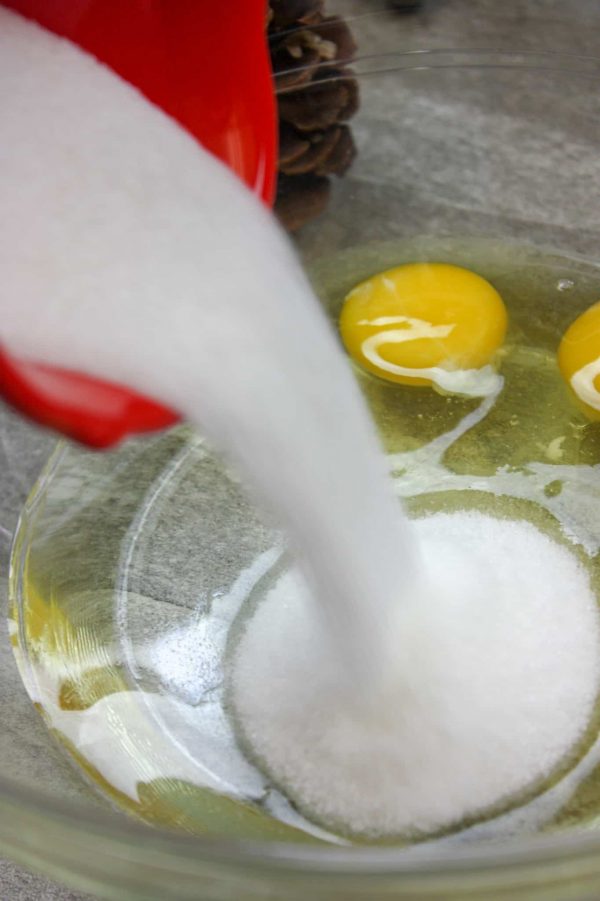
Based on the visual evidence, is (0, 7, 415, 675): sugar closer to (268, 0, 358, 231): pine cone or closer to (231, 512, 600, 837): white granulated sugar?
(231, 512, 600, 837): white granulated sugar

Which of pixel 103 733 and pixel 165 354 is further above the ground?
pixel 165 354

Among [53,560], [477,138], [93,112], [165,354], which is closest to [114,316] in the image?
[165,354]

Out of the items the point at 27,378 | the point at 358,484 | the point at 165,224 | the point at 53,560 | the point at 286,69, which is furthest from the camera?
the point at 286,69

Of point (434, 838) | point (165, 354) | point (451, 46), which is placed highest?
point (165, 354)

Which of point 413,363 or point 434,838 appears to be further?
point 413,363

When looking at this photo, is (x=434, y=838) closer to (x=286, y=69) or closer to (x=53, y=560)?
(x=53, y=560)

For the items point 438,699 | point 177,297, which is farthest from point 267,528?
point 177,297
